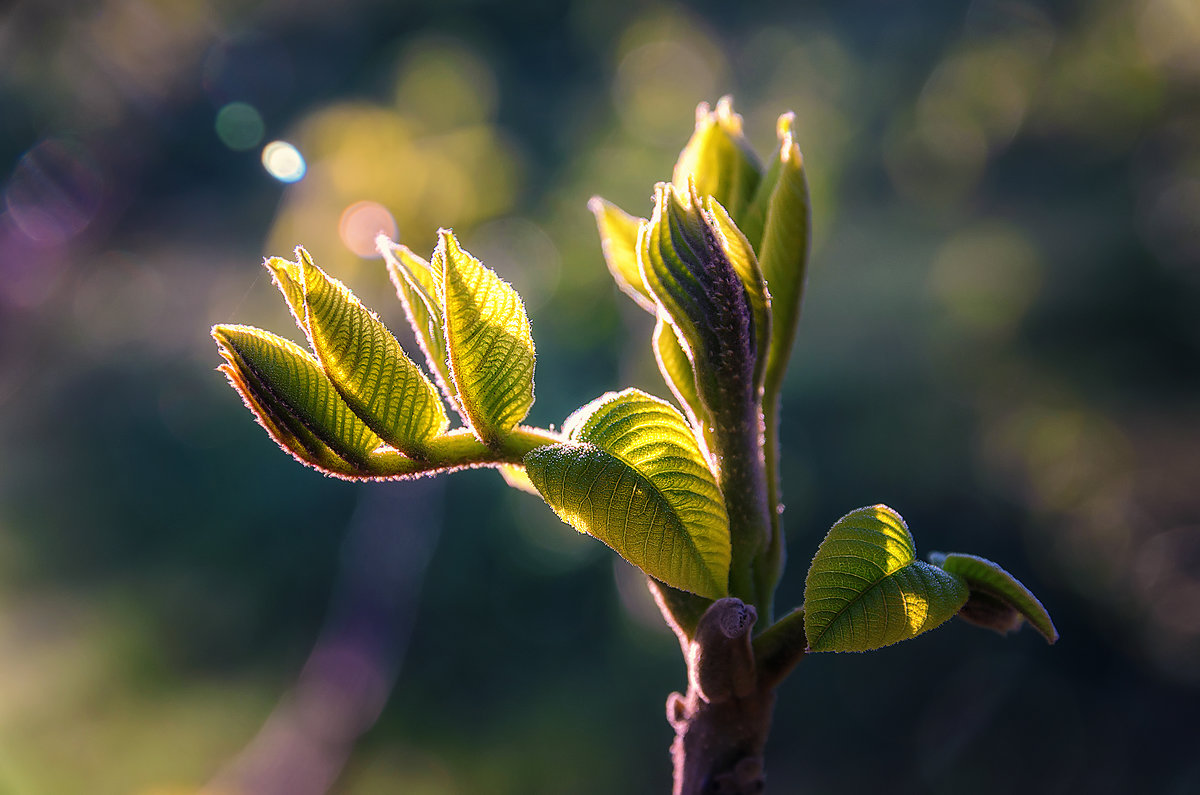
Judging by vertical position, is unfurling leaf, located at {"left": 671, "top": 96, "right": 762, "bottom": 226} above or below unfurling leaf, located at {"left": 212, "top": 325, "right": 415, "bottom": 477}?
above

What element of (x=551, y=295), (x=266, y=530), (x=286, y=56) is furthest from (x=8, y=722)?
(x=286, y=56)

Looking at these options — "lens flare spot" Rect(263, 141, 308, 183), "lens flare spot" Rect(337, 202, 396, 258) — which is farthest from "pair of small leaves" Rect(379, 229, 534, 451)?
"lens flare spot" Rect(263, 141, 308, 183)

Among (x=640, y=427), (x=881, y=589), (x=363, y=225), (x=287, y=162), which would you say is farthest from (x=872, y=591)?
(x=287, y=162)

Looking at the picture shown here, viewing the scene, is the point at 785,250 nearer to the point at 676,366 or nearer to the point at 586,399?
the point at 676,366

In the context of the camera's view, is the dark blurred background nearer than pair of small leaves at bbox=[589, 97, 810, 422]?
No

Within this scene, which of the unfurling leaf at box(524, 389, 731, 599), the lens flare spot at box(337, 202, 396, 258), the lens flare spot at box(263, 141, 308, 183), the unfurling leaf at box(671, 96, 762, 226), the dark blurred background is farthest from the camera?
the lens flare spot at box(263, 141, 308, 183)

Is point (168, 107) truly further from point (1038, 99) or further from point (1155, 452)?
point (1155, 452)

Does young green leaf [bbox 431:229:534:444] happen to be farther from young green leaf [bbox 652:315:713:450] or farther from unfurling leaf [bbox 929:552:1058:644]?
unfurling leaf [bbox 929:552:1058:644]
